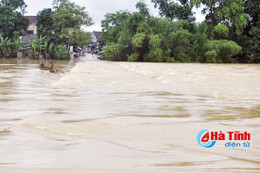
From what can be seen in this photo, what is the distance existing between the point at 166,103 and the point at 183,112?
71 cm

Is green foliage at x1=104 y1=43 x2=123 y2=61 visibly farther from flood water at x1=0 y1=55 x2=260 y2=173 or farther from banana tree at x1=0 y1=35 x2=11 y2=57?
flood water at x1=0 y1=55 x2=260 y2=173

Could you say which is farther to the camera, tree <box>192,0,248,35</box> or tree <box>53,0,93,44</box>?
tree <box>53,0,93,44</box>

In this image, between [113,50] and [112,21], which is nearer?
[113,50]

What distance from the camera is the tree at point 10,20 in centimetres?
3105

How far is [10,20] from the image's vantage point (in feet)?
104

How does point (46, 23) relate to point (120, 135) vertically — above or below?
above

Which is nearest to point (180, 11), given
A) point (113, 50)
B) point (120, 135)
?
point (113, 50)

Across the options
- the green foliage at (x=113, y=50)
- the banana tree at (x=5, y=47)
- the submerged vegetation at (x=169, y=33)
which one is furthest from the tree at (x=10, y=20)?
the green foliage at (x=113, y=50)

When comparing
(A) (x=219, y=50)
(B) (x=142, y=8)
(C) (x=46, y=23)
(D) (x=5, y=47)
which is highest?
(B) (x=142, y=8)

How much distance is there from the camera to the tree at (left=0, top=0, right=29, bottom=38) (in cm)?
3105

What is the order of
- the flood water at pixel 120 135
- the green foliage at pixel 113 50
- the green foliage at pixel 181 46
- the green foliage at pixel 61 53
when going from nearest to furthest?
1. the flood water at pixel 120 135
2. the green foliage at pixel 181 46
3. the green foliage at pixel 113 50
4. the green foliage at pixel 61 53

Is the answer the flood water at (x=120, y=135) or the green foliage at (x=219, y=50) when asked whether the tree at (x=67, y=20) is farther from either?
the flood water at (x=120, y=135)

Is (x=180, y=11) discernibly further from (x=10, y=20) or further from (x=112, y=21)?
(x=10, y=20)

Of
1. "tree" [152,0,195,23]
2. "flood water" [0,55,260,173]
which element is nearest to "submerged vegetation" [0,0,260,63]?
"tree" [152,0,195,23]
